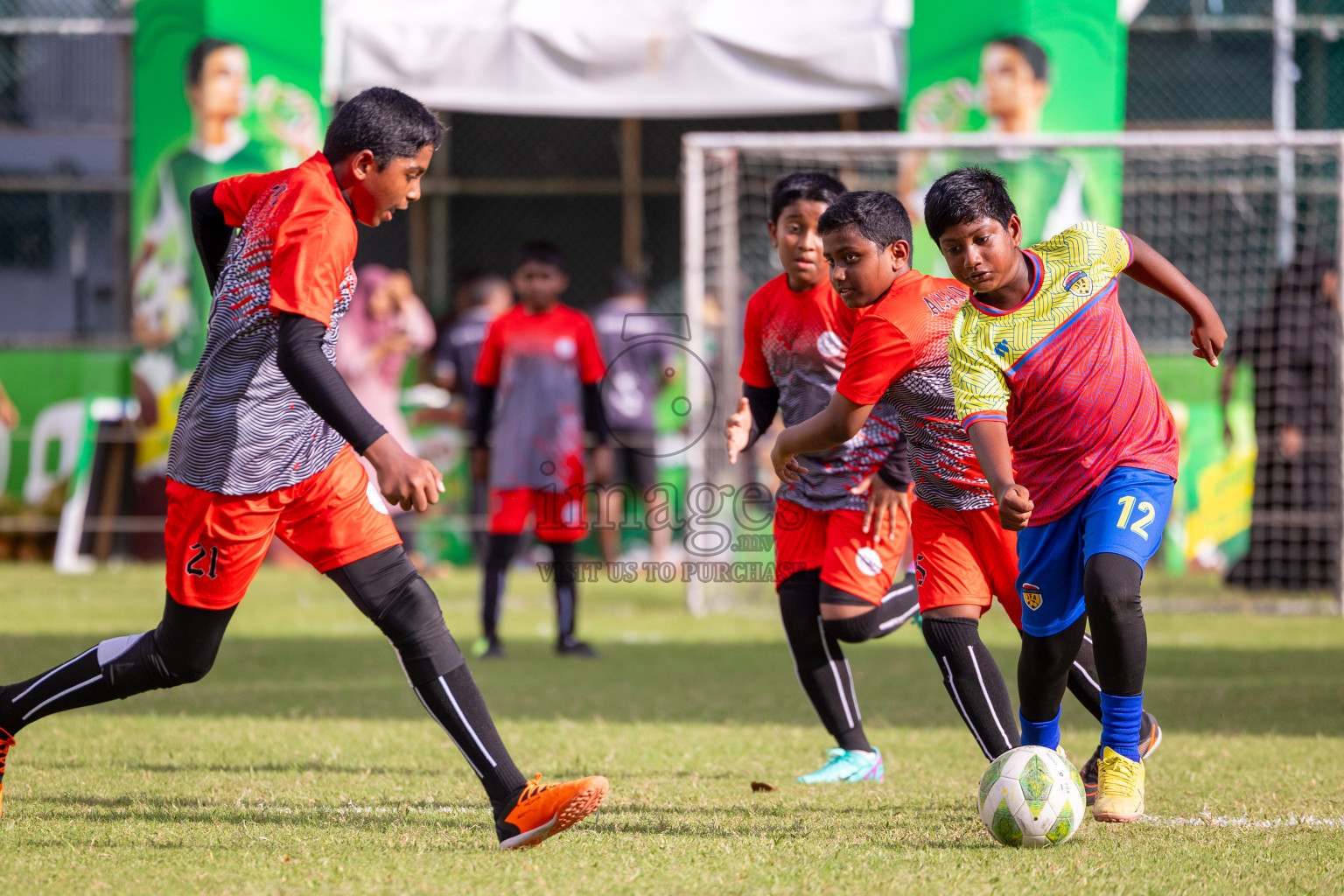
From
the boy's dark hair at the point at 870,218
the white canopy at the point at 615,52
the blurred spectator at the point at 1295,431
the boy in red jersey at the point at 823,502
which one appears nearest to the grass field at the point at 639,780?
the boy in red jersey at the point at 823,502

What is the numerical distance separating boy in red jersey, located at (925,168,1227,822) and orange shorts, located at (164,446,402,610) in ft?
5.45

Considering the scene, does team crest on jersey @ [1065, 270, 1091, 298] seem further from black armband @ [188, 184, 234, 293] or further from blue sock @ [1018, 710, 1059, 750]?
black armband @ [188, 184, 234, 293]

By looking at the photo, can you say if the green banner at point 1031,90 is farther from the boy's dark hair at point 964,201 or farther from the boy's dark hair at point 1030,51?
the boy's dark hair at point 964,201

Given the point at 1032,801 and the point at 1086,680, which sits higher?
the point at 1086,680

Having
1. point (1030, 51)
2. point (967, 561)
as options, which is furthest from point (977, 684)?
point (1030, 51)

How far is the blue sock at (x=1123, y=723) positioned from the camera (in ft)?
12.8

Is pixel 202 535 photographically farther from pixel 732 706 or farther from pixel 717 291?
pixel 717 291

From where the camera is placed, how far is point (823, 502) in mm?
4965

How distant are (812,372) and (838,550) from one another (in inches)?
26.1

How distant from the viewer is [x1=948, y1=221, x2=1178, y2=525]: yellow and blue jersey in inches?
153

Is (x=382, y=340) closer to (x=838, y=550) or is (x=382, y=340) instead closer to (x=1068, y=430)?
(x=838, y=550)

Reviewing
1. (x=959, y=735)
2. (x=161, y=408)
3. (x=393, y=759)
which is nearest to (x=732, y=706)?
(x=959, y=735)

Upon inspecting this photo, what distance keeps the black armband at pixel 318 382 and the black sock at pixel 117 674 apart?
33.8 inches

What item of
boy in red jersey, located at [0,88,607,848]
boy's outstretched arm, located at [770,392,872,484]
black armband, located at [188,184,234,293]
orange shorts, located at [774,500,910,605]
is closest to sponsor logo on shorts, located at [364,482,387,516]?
boy in red jersey, located at [0,88,607,848]
